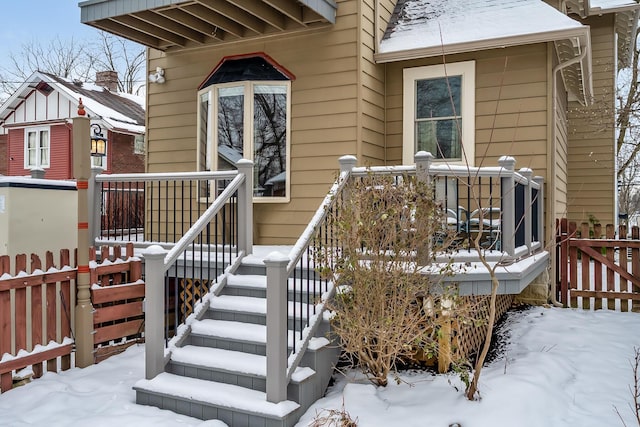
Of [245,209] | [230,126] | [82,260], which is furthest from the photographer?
[230,126]

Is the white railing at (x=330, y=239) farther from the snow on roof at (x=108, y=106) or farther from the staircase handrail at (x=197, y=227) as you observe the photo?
the snow on roof at (x=108, y=106)

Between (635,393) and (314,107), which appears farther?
(314,107)

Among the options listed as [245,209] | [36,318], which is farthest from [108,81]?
[36,318]

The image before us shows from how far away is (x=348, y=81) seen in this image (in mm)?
6777

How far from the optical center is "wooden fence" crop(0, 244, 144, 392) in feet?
14.7

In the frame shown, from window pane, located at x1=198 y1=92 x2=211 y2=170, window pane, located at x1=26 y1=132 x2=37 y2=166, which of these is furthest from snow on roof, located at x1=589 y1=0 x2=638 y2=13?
window pane, located at x1=26 y1=132 x2=37 y2=166

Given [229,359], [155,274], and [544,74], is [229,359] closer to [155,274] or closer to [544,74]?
[155,274]

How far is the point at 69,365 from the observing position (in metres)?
5.04

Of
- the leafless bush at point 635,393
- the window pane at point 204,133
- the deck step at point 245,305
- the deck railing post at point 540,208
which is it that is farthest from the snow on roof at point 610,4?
the deck step at point 245,305

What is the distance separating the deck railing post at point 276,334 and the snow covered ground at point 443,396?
34cm

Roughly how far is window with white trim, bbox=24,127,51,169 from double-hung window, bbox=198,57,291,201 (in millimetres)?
13436

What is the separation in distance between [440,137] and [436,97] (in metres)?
0.56

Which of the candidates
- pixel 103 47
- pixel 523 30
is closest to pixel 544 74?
pixel 523 30

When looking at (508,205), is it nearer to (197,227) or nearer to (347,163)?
(347,163)
